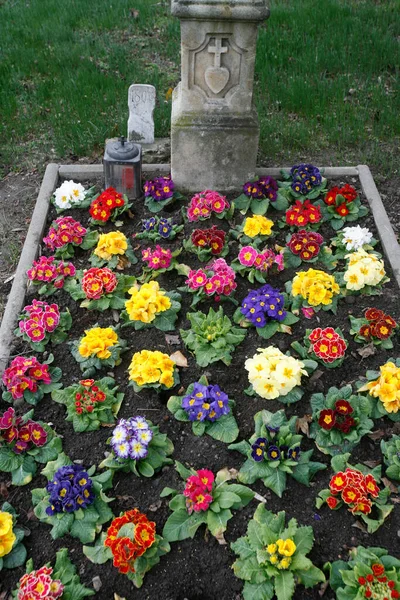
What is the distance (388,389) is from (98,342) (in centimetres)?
159

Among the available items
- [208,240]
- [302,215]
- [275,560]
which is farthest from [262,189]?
[275,560]

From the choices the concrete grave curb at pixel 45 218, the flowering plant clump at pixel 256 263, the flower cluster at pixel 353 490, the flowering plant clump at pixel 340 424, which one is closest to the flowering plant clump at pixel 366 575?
the flower cluster at pixel 353 490

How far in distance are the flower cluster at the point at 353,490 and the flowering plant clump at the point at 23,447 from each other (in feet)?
4.50

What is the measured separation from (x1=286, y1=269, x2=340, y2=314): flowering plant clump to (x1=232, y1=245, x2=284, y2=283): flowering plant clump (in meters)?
0.20

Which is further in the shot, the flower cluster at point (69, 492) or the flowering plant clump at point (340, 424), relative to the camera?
the flowering plant clump at point (340, 424)

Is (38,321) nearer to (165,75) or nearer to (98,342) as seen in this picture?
(98,342)

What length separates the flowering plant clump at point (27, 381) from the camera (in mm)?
3326

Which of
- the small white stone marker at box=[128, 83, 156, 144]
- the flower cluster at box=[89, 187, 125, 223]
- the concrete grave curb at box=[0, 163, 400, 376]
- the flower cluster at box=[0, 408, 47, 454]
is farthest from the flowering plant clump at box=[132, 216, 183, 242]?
the flower cluster at box=[0, 408, 47, 454]

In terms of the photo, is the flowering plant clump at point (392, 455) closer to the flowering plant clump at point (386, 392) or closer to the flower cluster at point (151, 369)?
the flowering plant clump at point (386, 392)

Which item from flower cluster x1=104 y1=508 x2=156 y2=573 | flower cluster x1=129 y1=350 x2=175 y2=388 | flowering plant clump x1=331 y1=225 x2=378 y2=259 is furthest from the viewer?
flowering plant clump x1=331 y1=225 x2=378 y2=259

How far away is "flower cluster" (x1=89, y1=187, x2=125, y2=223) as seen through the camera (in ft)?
14.4

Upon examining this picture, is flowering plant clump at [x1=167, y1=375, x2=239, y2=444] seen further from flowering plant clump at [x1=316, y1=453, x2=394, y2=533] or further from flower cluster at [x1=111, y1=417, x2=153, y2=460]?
flowering plant clump at [x1=316, y1=453, x2=394, y2=533]

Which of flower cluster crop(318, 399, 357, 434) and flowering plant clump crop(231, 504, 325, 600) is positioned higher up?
flower cluster crop(318, 399, 357, 434)

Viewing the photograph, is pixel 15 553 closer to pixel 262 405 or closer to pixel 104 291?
pixel 262 405
